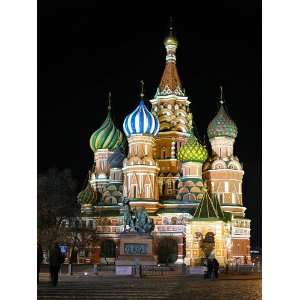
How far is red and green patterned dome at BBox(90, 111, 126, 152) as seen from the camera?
33000 millimetres

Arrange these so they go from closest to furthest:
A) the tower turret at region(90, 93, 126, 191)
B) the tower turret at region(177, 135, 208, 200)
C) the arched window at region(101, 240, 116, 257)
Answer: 1. the arched window at region(101, 240, 116, 257)
2. the tower turret at region(177, 135, 208, 200)
3. the tower turret at region(90, 93, 126, 191)

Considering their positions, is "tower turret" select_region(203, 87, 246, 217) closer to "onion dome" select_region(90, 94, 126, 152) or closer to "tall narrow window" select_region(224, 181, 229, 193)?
"tall narrow window" select_region(224, 181, 229, 193)

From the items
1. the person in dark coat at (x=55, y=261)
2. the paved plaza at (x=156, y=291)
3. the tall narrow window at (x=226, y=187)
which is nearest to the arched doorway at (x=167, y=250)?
the tall narrow window at (x=226, y=187)

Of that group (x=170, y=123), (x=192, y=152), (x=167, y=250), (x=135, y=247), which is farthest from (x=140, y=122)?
(x=135, y=247)

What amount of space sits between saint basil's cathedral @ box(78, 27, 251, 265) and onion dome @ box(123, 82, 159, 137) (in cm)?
4

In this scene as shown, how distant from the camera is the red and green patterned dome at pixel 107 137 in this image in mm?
33000

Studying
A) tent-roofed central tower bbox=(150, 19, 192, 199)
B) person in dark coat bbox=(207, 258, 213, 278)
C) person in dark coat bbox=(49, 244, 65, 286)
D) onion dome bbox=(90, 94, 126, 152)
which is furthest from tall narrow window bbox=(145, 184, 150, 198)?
person in dark coat bbox=(49, 244, 65, 286)

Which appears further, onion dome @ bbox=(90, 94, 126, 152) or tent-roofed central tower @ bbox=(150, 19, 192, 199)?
onion dome @ bbox=(90, 94, 126, 152)

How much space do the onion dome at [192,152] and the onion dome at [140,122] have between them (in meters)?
1.70

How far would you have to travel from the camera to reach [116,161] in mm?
32656

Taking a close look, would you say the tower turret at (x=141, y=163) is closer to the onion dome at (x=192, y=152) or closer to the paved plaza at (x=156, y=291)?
the onion dome at (x=192, y=152)
